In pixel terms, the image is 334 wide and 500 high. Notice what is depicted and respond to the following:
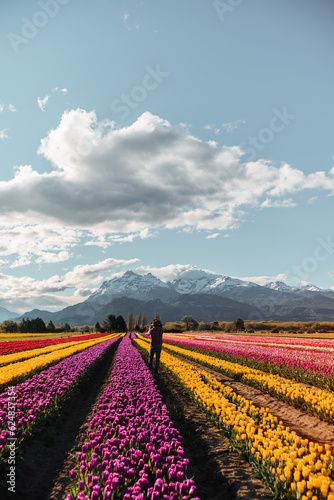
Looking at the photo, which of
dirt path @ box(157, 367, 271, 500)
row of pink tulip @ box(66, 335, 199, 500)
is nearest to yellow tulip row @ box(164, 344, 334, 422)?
dirt path @ box(157, 367, 271, 500)

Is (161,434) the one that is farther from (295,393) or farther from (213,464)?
(295,393)

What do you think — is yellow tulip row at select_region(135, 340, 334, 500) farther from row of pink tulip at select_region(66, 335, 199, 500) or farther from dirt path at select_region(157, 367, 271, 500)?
row of pink tulip at select_region(66, 335, 199, 500)

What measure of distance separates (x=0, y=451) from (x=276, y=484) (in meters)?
5.52

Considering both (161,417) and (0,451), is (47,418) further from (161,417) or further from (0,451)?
(161,417)

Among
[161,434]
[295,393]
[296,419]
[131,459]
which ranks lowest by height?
[296,419]

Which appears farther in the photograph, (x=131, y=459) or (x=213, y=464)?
(x=213, y=464)

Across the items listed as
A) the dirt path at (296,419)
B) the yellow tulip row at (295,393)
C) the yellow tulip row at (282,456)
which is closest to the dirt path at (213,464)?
the yellow tulip row at (282,456)

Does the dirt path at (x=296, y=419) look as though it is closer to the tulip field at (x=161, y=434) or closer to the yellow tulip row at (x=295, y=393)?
the tulip field at (x=161, y=434)

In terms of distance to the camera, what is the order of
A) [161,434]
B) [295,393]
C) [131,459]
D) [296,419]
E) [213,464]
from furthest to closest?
[295,393], [296,419], [213,464], [161,434], [131,459]

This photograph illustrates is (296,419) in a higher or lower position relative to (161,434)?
lower

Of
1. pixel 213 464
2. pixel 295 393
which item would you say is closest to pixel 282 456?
pixel 213 464

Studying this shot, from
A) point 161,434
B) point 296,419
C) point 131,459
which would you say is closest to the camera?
point 131,459

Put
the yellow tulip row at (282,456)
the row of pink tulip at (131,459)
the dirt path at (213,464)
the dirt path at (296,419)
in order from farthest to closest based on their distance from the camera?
the dirt path at (296,419), the dirt path at (213,464), the yellow tulip row at (282,456), the row of pink tulip at (131,459)

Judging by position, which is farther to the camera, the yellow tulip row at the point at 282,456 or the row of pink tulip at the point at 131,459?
the yellow tulip row at the point at 282,456
